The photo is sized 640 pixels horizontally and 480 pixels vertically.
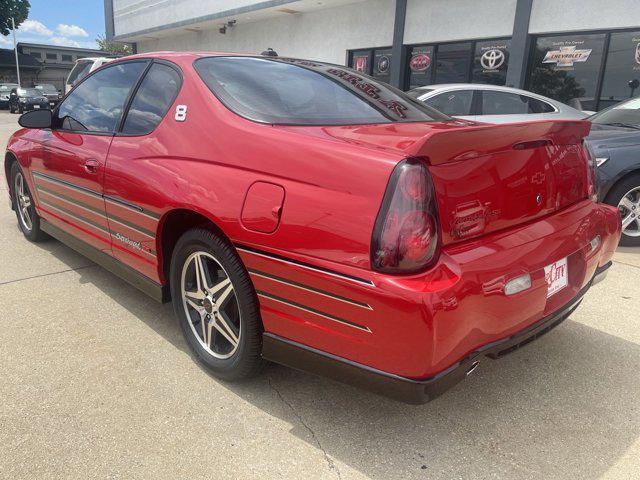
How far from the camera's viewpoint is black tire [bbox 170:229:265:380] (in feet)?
7.22

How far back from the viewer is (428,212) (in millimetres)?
1771

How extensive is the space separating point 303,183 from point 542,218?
3.54ft

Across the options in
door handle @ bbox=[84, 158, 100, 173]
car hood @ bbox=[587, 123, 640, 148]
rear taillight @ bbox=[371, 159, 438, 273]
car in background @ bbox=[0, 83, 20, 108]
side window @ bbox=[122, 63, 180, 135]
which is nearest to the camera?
rear taillight @ bbox=[371, 159, 438, 273]

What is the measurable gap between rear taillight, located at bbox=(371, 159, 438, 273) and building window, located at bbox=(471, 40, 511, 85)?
1061 cm

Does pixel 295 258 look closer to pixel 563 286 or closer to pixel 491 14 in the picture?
pixel 563 286

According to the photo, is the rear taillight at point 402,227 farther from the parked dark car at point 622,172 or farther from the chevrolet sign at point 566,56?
the chevrolet sign at point 566,56

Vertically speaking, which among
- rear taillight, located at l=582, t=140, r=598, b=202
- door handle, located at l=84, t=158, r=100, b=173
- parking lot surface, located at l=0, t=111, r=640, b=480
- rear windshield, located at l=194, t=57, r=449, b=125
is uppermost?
rear windshield, located at l=194, t=57, r=449, b=125

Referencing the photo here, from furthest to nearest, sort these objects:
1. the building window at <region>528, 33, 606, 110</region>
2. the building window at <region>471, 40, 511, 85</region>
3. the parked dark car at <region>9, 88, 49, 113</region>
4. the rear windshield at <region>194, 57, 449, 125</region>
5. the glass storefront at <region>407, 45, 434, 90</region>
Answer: the parked dark car at <region>9, 88, 49, 113</region> < the glass storefront at <region>407, 45, 434, 90</region> < the building window at <region>471, 40, 511, 85</region> < the building window at <region>528, 33, 606, 110</region> < the rear windshield at <region>194, 57, 449, 125</region>

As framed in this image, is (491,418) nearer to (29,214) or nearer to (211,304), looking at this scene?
(211,304)

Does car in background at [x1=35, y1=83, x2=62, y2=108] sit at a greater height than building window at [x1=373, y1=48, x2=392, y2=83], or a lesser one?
lesser

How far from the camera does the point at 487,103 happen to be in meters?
7.34

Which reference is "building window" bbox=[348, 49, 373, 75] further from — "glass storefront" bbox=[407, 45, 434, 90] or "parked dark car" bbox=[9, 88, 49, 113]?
"parked dark car" bbox=[9, 88, 49, 113]

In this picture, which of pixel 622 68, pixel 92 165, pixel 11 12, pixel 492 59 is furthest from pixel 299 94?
pixel 11 12

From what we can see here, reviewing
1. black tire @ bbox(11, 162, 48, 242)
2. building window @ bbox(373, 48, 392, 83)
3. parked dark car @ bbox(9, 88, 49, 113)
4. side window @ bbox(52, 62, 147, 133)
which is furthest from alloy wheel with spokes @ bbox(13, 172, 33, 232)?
parked dark car @ bbox(9, 88, 49, 113)
